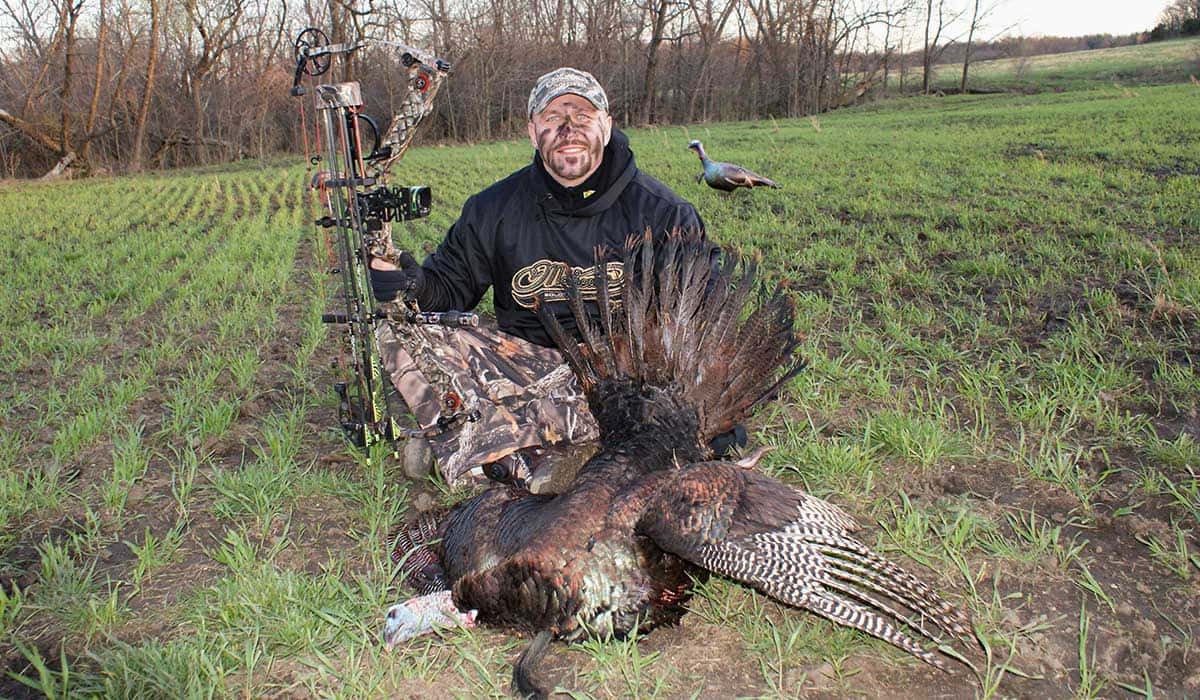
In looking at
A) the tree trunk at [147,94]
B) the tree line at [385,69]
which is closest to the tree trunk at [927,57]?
the tree line at [385,69]

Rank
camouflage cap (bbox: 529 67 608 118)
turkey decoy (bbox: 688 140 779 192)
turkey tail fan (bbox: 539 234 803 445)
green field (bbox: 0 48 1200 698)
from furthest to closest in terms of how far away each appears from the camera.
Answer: turkey decoy (bbox: 688 140 779 192) → camouflage cap (bbox: 529 67 608 118) → turkey tail fan (bbox: 539 234 803 445) → green field (bbox: 0 48 1200 698)

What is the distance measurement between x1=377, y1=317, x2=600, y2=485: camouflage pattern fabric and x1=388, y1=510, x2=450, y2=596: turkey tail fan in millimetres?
351

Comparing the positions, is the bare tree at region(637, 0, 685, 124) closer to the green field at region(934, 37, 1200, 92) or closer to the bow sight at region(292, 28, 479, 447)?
the green field at region(934, 37, 1200, 92)

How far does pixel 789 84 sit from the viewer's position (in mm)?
37438

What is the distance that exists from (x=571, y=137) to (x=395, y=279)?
1.08 meters

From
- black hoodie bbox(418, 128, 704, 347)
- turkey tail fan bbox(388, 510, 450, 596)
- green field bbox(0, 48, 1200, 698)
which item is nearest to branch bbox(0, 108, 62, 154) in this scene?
green field bbox(0, 48, 1200, 698)

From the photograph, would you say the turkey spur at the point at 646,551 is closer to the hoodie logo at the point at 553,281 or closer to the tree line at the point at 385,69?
the hoodie logo at the point at 553,281

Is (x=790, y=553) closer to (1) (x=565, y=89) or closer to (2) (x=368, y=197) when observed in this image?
(2) (x=368, y=197)

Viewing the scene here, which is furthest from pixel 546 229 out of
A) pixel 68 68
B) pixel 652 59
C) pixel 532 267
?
pixel 652 59

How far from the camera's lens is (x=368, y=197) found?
9.85ft

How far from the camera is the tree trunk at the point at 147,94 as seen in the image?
23016 millimetres

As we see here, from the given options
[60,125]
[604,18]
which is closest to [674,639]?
[60,125]

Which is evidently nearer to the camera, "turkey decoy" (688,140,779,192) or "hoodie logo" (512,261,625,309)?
"hoodie logo" (512,261,625,309)

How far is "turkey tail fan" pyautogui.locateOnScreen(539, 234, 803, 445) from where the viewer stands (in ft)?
10.7
